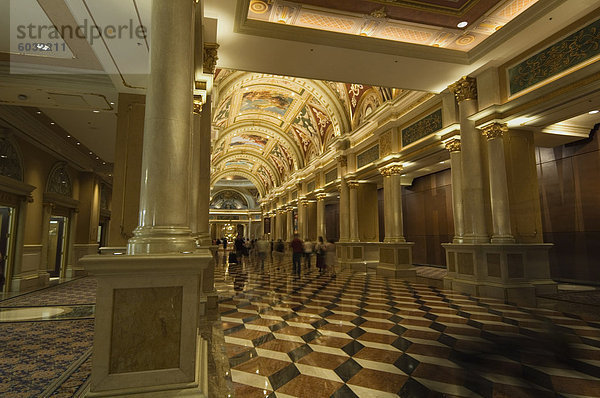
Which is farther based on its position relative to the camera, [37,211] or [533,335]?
[37,211]

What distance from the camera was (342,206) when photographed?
13.5m

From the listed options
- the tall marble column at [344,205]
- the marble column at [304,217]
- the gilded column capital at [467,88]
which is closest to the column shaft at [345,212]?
the tall marble column at [344,205]

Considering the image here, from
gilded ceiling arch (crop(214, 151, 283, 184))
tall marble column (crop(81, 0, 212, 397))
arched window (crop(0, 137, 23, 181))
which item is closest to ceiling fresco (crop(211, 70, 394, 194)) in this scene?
gilded ceiling arch (crop(214, 151, 283, 184))

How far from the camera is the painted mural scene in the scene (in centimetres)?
244

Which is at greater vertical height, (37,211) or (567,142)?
(567,142)

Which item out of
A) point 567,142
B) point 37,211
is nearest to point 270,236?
point 37,211

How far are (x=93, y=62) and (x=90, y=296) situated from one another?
5.17 m

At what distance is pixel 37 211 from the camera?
9.27 metres

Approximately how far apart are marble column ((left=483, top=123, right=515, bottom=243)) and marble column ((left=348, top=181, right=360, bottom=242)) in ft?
20.4

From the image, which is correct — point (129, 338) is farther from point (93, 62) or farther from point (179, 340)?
point (93, 62)

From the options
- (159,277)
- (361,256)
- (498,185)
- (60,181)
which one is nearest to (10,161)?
(60,181)

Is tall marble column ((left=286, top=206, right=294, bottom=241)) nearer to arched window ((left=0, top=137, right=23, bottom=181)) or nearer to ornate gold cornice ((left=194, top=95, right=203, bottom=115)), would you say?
arched window ((left=0, top=137, right=23, bottom=181))

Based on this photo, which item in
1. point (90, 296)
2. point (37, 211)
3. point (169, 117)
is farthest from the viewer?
point (37, 211)

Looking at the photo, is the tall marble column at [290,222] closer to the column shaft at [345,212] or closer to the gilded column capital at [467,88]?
the column shaft at [345,212]
